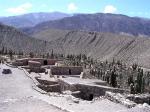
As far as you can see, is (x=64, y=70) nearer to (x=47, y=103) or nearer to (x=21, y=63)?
(x=21, y=63)

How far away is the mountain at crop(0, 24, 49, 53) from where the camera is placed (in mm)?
140250

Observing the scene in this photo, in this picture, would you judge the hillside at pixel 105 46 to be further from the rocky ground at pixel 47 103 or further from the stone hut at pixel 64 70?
the rocky ground at pixel 47 103

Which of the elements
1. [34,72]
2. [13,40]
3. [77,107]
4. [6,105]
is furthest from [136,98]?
[13,40]

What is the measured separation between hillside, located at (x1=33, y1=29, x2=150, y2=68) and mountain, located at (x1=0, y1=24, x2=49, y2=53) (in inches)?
308

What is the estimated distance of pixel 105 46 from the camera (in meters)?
149

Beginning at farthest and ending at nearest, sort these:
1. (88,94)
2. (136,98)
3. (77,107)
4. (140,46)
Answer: (140,46) → (88,94) → (136,98) → (77,107)

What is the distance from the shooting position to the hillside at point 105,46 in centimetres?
12275

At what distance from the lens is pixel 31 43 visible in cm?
15012

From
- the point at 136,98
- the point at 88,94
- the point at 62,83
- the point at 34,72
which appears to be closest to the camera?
the point at 136,98

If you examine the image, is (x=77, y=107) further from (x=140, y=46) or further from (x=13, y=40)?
(x=13, y=40)

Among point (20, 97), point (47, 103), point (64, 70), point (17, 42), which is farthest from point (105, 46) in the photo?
point (47, 103)

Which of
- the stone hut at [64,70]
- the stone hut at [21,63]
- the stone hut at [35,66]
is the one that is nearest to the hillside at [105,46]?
the stone hut at [64,70]

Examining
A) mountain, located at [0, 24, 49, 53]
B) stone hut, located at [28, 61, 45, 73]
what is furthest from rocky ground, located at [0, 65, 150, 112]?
mountain, located at [0, 24, 49, 53]

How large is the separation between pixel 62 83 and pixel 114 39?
392 feet
